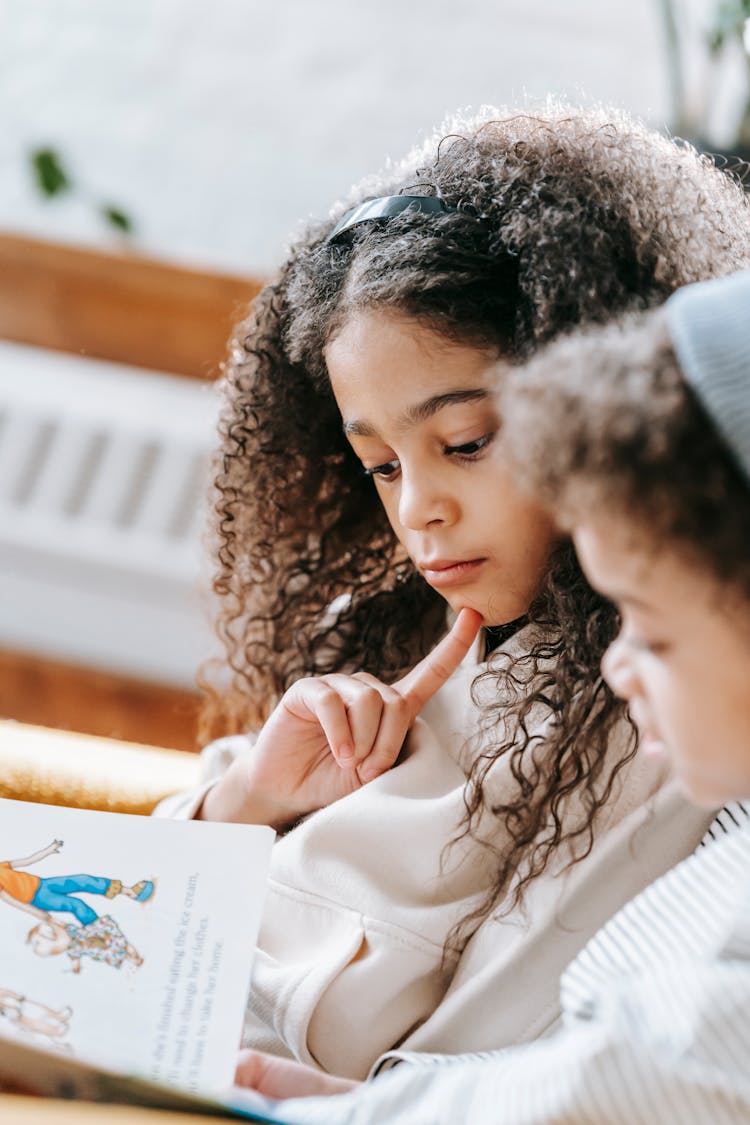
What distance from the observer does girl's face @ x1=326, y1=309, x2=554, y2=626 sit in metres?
0.79

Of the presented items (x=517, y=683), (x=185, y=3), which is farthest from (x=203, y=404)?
(x=517, y=683)

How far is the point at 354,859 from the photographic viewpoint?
0.85 metres

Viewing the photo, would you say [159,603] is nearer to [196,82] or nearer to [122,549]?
[122,549]

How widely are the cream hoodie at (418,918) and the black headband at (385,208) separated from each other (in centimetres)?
31

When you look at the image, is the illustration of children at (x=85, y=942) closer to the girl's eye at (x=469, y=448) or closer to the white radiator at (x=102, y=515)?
the girl's eye at (x=469, y=448)

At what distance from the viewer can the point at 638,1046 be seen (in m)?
0.58

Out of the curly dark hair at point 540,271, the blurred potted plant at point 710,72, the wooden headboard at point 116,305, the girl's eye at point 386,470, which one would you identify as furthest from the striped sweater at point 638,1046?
the wooden headboard at point 116,305

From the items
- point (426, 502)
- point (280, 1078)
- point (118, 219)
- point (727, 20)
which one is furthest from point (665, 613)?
point (118, 219)

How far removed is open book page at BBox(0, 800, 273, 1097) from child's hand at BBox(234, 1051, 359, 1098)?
1.7 inches

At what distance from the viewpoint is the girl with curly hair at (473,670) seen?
77 centimetres

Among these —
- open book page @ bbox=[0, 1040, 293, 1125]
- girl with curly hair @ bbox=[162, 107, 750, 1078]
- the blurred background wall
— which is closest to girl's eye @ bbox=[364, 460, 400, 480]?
girl with curly hair @ bbox=[162, 107, 750, 1078]

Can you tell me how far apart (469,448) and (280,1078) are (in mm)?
418

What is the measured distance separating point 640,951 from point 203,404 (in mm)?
1299

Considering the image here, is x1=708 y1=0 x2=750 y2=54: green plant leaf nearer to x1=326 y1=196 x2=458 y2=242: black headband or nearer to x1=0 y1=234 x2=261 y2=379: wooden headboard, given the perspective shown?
x1=0 y1=234 x2=261 y2=379: wooden headboard
